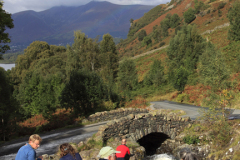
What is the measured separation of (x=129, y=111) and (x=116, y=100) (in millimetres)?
8026

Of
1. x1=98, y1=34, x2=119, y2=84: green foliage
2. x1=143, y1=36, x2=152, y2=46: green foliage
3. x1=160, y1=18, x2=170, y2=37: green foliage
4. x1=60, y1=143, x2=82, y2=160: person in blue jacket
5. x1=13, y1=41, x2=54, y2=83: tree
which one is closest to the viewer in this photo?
x1=60, y1=143, x2=82, y2=160: person in blue jacket

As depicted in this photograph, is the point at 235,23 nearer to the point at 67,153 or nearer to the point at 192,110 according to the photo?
the point at 192,110

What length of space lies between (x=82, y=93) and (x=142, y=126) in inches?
395

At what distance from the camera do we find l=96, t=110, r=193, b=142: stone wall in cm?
1151

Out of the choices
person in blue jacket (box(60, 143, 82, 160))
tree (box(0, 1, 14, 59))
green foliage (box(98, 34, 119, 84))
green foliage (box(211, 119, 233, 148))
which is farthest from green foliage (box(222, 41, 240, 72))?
person in blue jacket (box(60, 143, 82, 160))

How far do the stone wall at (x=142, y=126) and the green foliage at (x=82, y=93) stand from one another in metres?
9.17

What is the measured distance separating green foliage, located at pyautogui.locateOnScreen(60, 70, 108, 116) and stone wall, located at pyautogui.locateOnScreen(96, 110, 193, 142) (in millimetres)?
9173

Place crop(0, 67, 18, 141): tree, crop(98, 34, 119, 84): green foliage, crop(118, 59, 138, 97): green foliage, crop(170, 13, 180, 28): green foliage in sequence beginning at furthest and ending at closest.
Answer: crop(170, 13, 180, 28): green foliage
crop(98, 34, 119, 84): green foliage
crop(118, 59, 138, 97): green foliage
crop(0, 67, 18, 141): tree

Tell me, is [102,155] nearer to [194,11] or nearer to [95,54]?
[95,54]

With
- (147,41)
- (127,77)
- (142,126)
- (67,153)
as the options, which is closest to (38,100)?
(142,126)

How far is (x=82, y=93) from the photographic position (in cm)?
2025

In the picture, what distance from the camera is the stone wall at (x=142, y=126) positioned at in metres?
11.5

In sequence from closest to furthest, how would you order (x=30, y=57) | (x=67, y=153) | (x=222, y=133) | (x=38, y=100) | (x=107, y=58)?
(x=67, y=153) → (x=222, y=133) → (x=38, y=100) → (x=107, y=58) → (x=30, y=57)

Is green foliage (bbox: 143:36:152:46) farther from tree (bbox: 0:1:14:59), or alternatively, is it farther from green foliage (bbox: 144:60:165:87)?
tree (bbox: 0:1:14:59)
